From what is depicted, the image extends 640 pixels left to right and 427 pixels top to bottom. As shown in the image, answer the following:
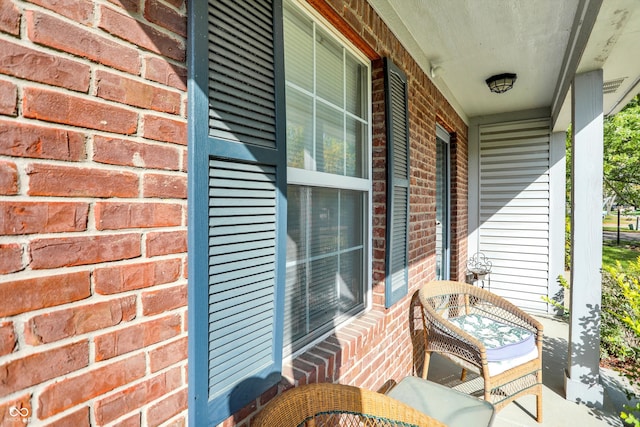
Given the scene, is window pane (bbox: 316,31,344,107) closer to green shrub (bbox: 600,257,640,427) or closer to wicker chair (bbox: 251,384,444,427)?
wicker chair (bbox: 251,384,444,427)

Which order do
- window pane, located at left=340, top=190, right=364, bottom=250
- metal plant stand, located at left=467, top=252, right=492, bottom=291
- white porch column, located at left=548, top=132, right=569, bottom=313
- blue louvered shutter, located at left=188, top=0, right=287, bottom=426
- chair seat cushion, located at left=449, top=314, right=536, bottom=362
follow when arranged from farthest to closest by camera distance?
metal plant stand, located at left=467, top=252, right=492, bottom=291 → white porch column, located at left=548, top=132, right=569, bottom=313 → chair seat cushion, located at left=449, top=314, right=536, bottom=362 → window pane, located at left=340, top=190, right=364, bottom=250 → blue louvered shutter, located at left=188, top=0, right=287, bottom=426

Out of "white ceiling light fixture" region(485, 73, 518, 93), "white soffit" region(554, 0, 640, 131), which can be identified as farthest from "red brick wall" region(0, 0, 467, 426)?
"white ceiling light fixture" region(485, 73, 518, 93)

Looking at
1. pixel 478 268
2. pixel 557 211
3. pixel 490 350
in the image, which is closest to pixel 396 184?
pixel 490 350

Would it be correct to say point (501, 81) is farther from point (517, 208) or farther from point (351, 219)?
point (351, 219)

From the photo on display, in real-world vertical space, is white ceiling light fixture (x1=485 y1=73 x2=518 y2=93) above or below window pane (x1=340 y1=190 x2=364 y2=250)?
above

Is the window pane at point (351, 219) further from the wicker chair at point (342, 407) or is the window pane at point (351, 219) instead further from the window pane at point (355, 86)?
the wicker chair at point (342, 407)

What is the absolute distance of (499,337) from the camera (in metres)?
2.36

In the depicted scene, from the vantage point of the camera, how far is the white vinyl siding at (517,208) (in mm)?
4793

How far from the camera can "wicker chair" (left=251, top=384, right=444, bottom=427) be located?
1.14 m

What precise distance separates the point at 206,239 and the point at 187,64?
0.53m

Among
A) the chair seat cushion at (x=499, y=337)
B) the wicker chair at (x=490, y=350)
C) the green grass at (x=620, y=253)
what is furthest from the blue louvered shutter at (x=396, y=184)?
the green grass at (x=620, y=253)

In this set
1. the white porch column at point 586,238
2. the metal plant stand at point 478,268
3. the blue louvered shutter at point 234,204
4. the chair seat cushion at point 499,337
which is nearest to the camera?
the blue louvered shutter at point 234,204

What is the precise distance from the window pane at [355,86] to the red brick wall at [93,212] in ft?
4.24

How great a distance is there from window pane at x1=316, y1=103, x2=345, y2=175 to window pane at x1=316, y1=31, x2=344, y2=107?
0.08 metres
